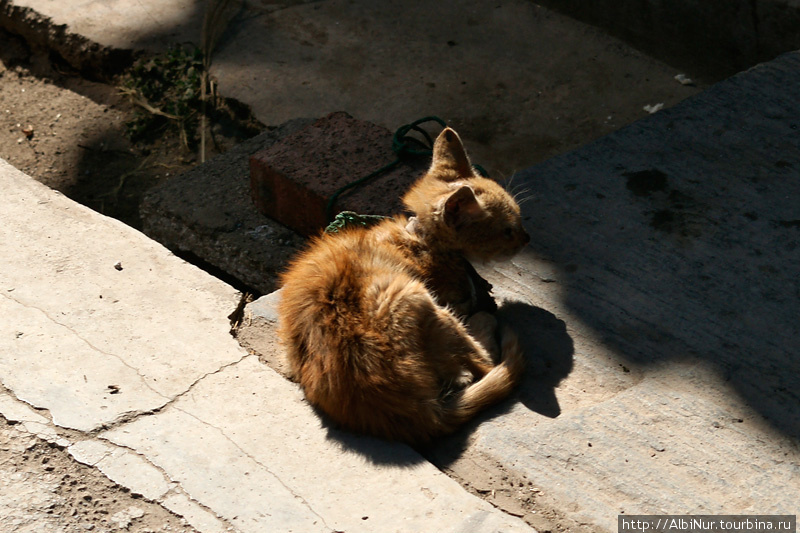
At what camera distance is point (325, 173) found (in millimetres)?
3824

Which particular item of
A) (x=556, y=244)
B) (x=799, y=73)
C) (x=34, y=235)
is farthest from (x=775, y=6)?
(x=34, y=235)

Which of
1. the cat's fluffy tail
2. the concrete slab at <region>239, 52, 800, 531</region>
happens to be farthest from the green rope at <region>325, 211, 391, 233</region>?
the cat's fluffy tail

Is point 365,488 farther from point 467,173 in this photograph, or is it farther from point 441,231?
point 467,173

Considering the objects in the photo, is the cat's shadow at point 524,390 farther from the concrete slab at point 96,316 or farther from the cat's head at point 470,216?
the concrete slab at point 96,316

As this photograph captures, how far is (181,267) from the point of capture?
11.4 feet

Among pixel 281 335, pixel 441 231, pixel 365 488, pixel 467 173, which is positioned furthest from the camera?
pixel 467 173

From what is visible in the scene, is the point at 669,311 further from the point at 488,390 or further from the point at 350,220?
the point at 350,220

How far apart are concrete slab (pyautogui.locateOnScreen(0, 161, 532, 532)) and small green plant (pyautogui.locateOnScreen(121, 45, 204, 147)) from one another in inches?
84.1

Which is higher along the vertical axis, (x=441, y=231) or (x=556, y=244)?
(x=441, y=231)

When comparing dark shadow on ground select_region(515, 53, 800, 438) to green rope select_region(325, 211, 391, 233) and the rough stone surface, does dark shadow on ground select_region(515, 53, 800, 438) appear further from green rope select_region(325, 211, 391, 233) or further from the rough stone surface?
the rough stone surface

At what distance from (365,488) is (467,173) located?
4.70 feet

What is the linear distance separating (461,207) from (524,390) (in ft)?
2.30

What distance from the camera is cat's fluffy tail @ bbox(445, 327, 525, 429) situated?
8.79 ft

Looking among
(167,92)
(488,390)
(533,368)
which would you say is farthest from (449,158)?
(167,92)
